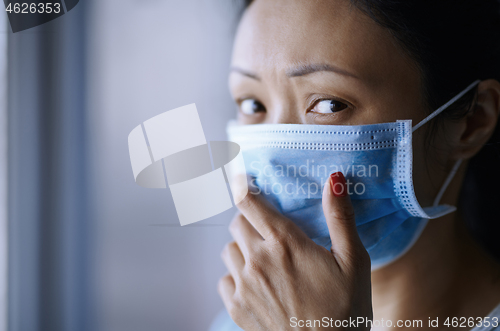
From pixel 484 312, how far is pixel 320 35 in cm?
88

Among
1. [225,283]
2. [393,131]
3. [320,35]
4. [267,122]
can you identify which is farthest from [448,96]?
[225,283]

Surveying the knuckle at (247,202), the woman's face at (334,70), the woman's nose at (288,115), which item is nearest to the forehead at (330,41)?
the woman's face at (334,70)

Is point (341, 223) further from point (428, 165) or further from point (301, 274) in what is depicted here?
point (428, 165)

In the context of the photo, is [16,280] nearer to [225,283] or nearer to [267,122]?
[225,283]

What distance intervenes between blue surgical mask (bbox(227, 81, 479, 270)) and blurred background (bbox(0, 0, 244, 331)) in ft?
0.72

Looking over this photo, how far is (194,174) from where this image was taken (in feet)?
2.96

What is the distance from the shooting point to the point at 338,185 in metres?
0.81

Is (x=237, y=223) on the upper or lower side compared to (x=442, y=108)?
lower

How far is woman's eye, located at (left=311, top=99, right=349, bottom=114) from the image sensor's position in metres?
0.88

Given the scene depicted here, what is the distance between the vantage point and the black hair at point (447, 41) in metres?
0.87

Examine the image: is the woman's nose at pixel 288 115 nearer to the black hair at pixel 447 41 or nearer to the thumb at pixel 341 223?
the thumb at pixel 341 223

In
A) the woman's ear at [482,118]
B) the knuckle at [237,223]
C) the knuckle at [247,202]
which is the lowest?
the knuckle at [237,223]

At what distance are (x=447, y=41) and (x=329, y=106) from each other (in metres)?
0.36

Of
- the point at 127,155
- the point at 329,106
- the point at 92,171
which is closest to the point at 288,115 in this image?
the point at 329,106
